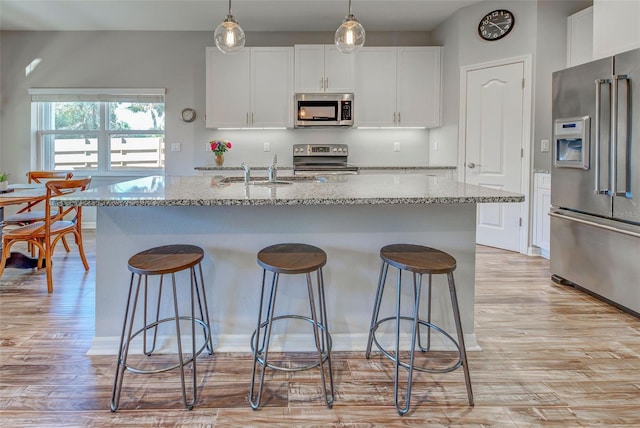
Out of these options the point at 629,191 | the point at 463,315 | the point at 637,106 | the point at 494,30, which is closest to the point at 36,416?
the point at 463,315

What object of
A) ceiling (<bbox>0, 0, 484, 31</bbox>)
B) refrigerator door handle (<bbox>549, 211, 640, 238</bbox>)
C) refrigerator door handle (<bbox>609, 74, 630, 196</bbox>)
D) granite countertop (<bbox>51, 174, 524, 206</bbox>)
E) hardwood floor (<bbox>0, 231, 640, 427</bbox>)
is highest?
ceiling (<bbox>0, 0, 484, 31</bbox>)

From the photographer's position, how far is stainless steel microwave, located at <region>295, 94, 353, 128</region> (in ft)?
15.4

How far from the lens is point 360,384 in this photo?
1.79 metres

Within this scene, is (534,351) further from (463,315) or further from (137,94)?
(137,94)

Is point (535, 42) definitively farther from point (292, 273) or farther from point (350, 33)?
point (292, 273)

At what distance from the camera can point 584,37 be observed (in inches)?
147

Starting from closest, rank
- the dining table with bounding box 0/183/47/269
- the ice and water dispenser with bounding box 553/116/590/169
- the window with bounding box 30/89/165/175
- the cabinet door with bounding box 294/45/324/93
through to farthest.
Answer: the ice and water dispenser with bounding box 553/116/590/169 → the dining table with bounding box 0/183/47/269 → the cabinet door with bounding box 294/45/324/93 → the window with bounding box 30/89/165/175

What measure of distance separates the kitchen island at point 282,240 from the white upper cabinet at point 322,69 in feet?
9.89

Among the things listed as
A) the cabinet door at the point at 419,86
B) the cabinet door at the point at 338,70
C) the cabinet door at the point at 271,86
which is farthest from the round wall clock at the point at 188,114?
the cabinet door at the point at 419,86

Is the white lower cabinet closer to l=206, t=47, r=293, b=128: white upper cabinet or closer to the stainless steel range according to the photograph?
the stainless steel range

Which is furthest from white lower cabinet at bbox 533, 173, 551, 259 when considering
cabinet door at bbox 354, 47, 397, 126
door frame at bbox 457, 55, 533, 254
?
cabinet door at bbox 354, 47, 397, 126

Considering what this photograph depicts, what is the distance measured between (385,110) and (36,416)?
4.33 meters

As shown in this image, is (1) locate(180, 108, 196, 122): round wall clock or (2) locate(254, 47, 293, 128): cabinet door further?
(1) locate(180, 108, 196, 122): round wall clock

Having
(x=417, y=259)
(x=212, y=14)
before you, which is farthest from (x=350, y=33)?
(x=212, y=14)
